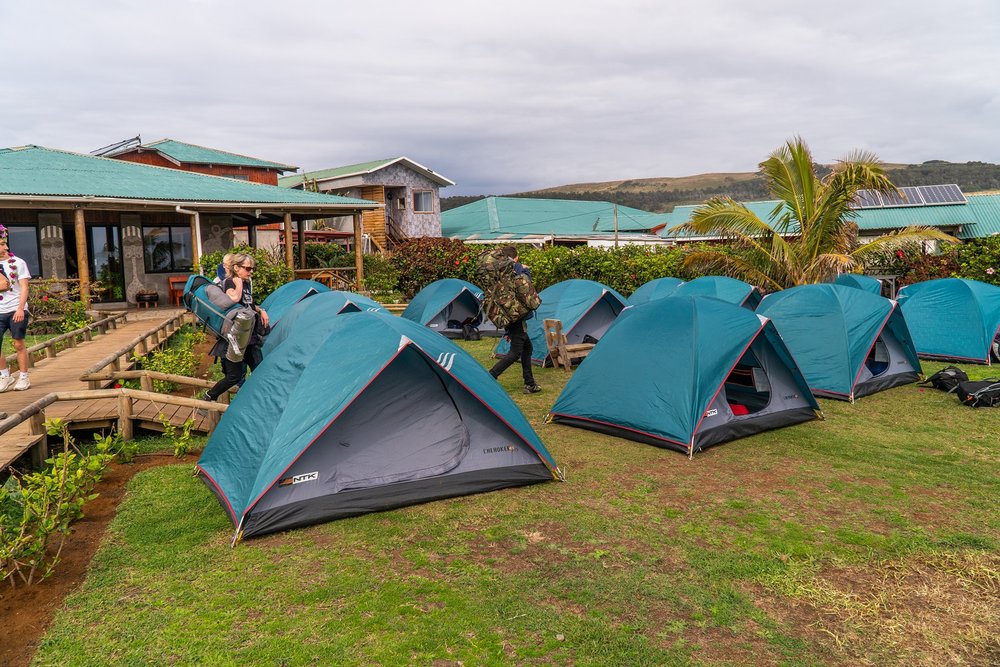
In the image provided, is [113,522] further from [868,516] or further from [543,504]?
[868,516]

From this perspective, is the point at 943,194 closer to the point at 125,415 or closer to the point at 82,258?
the point at 82,258

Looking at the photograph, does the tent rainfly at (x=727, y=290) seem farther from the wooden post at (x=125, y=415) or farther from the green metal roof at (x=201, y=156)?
the green metal roof at (x=201, y=156)

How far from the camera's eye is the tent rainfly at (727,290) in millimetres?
13312

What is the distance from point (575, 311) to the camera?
492 inches

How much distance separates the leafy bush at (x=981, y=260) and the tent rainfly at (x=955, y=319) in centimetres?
451

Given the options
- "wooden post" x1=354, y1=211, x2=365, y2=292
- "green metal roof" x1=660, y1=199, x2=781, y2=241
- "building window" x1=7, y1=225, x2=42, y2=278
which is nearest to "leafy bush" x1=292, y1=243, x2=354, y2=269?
"wooden post" x1=354, y1=211, x2=365, y2=292

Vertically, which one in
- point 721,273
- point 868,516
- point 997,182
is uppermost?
point 997,182

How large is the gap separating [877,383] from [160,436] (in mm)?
9215

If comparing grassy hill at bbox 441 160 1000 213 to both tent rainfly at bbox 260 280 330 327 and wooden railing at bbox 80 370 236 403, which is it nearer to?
tent rainfly at bbox 260 280 330 327

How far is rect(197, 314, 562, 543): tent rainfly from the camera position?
16.4 feet

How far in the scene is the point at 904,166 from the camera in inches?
Result: 3162

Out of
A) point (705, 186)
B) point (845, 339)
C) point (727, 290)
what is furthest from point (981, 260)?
point (705, 186)

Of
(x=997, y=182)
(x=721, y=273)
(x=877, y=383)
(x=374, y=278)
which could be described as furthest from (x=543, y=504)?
(x=997, y=182)

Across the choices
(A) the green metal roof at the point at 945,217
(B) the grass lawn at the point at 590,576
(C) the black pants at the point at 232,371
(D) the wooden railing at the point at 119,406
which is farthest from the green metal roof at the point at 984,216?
(D) the wooden railing at the point at 119,406
